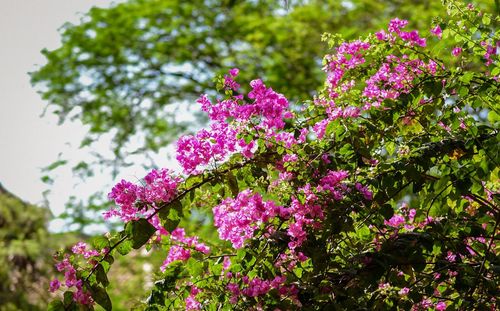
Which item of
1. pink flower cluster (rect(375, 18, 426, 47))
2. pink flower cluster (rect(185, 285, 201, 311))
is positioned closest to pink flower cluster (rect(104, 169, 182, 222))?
pink flower cluster (rect(185, 285, 201, 311))

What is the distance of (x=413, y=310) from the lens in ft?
7.29

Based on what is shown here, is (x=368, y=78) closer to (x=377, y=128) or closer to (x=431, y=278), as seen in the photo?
(x=377, y=128)

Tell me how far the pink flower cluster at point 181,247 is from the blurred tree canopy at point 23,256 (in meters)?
2.20

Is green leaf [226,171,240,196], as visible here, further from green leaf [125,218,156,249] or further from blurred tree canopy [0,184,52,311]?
blurred tree canopy [0,184,52,311]

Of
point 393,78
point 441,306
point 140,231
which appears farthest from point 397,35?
point 140,231

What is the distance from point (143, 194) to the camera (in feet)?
6.46

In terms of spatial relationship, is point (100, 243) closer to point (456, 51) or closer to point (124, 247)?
point (124, 247)

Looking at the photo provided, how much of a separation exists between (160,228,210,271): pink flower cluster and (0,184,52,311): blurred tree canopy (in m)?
2.20

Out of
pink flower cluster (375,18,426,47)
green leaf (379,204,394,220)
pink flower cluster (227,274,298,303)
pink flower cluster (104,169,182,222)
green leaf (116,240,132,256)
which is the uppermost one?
pink flower cluster (375,18,426,47)

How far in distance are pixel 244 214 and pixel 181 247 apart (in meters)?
0.43

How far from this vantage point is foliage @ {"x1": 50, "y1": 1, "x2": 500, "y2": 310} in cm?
192

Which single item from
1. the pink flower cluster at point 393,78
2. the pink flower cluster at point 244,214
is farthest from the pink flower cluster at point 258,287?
the pink flower cluster at point 393,78

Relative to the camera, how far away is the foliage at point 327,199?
1921 millimetres

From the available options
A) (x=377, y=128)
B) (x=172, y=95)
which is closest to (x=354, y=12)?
(x=172, y=95)
